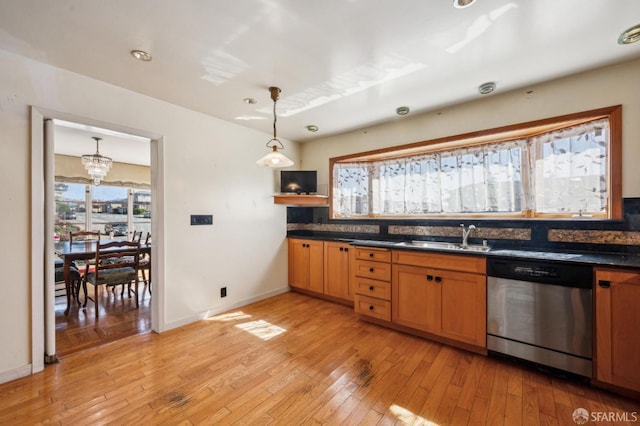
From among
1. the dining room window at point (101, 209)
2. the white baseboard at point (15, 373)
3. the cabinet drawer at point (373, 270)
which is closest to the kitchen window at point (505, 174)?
the cabinet drawer at point (373, 270)

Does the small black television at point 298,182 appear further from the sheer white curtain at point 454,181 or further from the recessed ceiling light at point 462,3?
the recessed ceiling light at point 462,3

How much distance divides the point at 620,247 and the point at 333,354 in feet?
8.40

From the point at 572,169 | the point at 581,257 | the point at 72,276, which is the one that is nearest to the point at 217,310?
the point at 72,276

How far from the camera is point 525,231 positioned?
2557 mm

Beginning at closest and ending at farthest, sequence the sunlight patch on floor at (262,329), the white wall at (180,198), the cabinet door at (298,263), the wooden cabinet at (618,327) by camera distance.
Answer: the wooden cabinet at (618,327) < the white wall at (180,198) < the sunlight patch on floor at (262,329) < the cabinet door at (298,263)

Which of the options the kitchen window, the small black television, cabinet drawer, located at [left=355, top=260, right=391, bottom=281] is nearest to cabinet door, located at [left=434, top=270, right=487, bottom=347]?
cabinet drawer, located at [left=355, top=260, right=391, bottom=281]

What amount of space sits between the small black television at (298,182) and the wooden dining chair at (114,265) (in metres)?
2.19

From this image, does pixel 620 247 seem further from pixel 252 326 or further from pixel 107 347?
pixel 107 347

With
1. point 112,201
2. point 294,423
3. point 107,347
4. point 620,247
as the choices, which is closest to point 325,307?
point 294,423

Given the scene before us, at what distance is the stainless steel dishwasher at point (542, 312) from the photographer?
1.88m

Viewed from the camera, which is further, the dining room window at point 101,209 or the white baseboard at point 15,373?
the dining room window at point 101,209

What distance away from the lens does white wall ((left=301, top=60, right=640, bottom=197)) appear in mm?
2084

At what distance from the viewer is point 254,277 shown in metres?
3.71

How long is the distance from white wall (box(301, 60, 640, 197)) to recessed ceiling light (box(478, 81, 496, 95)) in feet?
0.65
